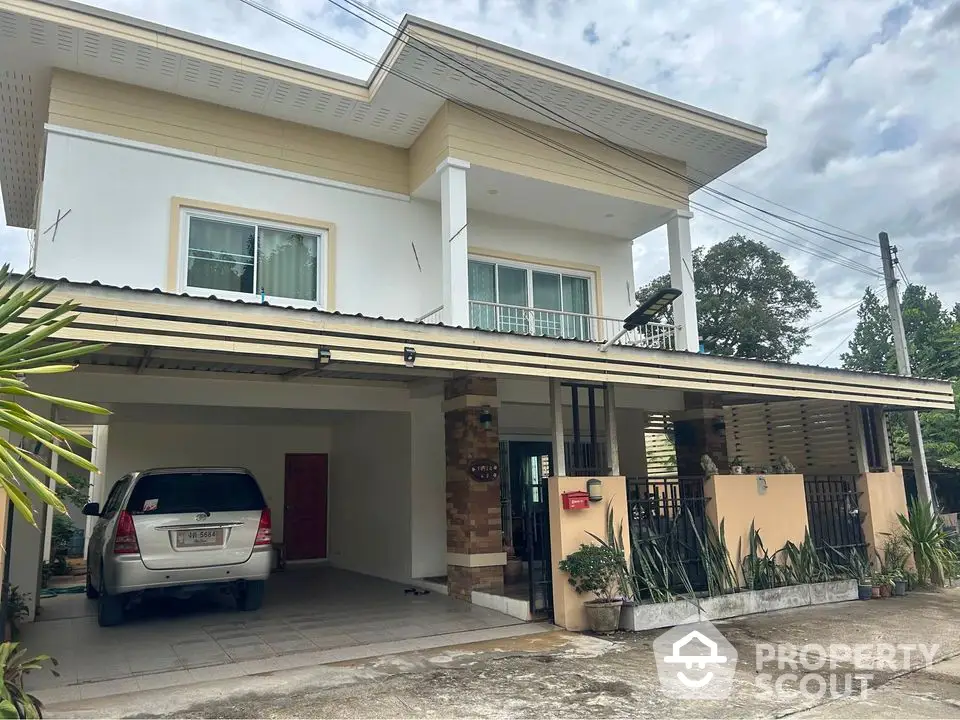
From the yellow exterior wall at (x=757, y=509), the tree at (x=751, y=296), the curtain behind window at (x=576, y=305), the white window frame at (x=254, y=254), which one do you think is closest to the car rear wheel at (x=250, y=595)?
the white window frame at (x=254, y=254)

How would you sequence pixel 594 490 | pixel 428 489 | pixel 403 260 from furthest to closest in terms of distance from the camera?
pixel 403 260 → pixel 428 489 → pixel 594 490

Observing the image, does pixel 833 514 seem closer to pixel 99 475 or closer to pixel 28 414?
pixel 28 414

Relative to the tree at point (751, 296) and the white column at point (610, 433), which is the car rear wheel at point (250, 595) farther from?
the tree at point (751, 296)

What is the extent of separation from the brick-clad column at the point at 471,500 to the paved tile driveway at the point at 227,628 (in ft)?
1.38

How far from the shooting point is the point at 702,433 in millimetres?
12391

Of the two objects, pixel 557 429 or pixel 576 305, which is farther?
pixel 576 305

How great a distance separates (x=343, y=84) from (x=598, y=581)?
7.21 m

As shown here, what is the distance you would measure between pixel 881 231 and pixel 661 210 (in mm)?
5810

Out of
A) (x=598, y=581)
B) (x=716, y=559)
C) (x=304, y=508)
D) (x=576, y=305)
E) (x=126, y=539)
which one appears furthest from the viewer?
(x=304, y=508)

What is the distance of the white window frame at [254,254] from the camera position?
29.9ft

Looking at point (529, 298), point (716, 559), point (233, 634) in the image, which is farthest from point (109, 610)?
point (529, 298)

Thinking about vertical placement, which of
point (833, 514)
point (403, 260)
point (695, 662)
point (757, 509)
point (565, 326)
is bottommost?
point (695, 662)

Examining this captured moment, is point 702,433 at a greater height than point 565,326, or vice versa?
point 565,326

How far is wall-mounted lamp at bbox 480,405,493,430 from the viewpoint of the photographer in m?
9.41
